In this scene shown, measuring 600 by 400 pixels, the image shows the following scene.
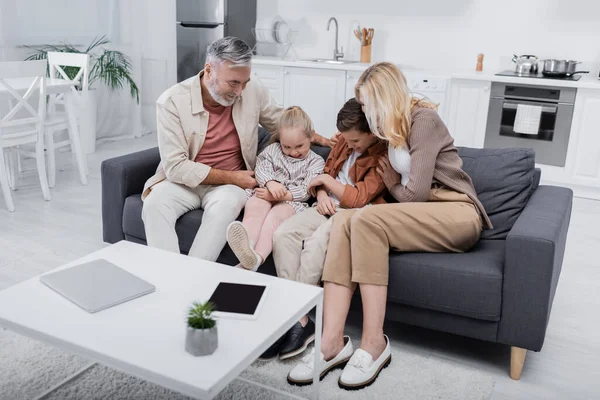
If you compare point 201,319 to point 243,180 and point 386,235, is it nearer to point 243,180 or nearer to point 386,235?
point 386,235

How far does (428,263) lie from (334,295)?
32 centimetres

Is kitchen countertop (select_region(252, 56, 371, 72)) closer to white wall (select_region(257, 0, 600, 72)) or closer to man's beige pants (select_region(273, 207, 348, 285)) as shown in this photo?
white wall (select_region(257, 0, 600, 72))

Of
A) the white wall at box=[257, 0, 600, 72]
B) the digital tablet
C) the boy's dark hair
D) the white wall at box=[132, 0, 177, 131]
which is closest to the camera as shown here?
the digital tablet

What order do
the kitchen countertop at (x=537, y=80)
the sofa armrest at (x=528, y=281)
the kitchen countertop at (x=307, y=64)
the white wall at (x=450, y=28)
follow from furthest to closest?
the kitchen countertop at (x=307, y=64) → the white wall at (x=450, y=28) → the kitchen countertop at (x=537, y=80) → the sofa armrest at (x=528, y=281)

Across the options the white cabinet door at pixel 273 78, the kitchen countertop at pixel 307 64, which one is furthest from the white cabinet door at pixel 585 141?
the white cabinet door at pixel 273 78

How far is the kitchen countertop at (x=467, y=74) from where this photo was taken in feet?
13.6

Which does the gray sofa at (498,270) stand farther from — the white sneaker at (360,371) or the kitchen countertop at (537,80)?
the kitchen countertop at (537,80)

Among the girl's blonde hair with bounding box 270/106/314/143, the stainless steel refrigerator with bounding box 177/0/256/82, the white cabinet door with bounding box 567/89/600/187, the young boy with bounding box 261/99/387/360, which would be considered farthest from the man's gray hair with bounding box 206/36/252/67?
the stainless steel refrigerator with bounding box 177/0/256/82

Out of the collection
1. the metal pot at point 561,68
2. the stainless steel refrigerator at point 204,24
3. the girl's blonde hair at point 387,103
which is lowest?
the girl's blonde hair at point 387,103

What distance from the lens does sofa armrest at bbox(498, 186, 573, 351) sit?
187cm

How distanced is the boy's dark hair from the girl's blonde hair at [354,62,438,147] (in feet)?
0.26

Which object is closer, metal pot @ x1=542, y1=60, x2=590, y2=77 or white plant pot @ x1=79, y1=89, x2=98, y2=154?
metal pot @ x1=542, y1=60, x2=590, y2=77

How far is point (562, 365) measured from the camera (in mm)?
2158

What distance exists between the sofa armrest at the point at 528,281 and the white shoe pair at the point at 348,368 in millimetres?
410
